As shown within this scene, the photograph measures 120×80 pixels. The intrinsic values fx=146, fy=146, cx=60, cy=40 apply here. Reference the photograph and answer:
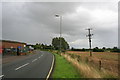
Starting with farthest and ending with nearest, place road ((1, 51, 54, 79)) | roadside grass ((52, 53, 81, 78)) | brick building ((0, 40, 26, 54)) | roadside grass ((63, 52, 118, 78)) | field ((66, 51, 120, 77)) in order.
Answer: brick building ((0, 40, 26, 54)) → field ((66, 51, 120, 77)) → road ((1, 51, 54, 79)) → roadside grass ((52, 53, 81, 78)) → roadside grass ((63, 52, 118, 78))

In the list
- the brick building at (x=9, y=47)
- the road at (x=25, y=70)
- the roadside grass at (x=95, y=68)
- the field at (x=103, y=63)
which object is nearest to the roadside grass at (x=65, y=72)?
the roadside grass at (x=95, y=68)

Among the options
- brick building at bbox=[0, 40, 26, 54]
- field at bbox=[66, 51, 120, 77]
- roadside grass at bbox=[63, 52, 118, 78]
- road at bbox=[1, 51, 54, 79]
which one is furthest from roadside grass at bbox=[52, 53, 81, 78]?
brick building at bbox=[0, 40, 26, 54]

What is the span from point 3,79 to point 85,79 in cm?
506

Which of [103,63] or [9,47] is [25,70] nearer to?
[103,63]

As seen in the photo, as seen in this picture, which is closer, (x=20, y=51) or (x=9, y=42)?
(x=20, y=51)

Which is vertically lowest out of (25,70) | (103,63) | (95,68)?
(103,63)

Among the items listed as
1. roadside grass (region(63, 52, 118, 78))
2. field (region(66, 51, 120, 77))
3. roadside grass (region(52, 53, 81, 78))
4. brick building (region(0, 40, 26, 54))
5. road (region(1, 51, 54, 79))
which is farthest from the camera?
brick building (region(0, 40, 26, 54))

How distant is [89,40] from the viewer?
154 feet

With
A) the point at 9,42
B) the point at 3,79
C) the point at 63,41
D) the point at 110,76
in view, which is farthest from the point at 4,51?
the point at 63,41

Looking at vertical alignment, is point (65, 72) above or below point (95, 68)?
below

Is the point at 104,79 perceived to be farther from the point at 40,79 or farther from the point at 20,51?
the point at 20,51

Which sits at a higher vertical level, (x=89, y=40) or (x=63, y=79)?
(x=89, y=40)

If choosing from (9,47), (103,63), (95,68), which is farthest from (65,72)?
(9,47)

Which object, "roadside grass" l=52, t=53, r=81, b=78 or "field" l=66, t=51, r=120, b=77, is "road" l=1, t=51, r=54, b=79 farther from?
"field" l=66, t=51, r=120, b=77
